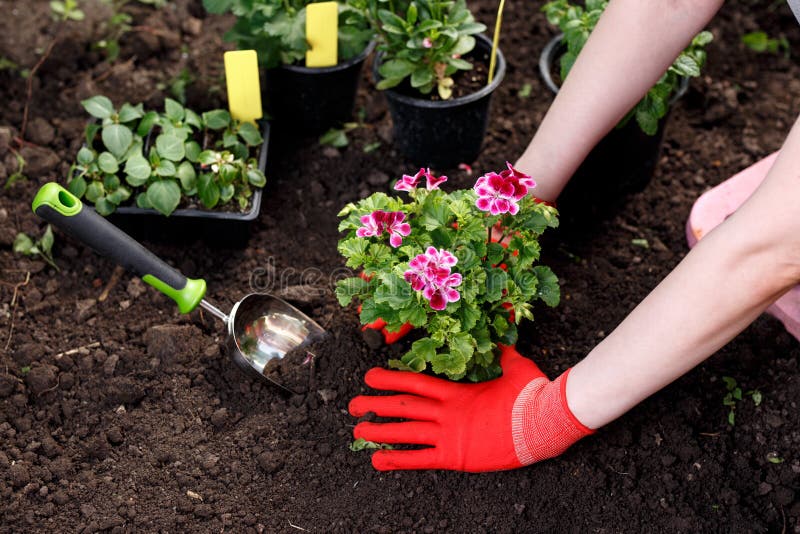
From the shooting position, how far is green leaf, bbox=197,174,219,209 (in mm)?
1919

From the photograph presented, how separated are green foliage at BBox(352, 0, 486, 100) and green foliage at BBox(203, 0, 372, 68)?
7 centimetres

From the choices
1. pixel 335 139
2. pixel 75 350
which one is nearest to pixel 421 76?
pixel 335 139

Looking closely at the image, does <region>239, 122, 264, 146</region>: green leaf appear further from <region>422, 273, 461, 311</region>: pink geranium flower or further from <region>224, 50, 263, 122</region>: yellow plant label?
<region>422, 273, 461, 311</region>: pink geranium flower

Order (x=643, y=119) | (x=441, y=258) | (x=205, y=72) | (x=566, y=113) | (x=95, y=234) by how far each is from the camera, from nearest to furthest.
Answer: (x=441, y=258), (x=95, y=234), (x=566, y=113), (x=643, y=119), (x=205, y=72)

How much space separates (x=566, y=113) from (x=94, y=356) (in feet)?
3.83

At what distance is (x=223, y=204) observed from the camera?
1.99 m

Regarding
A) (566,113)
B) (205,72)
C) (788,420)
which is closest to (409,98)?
(566,113)

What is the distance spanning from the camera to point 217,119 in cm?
202

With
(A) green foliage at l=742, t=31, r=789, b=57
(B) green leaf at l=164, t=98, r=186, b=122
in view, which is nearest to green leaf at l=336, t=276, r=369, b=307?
(B) green leaf at l=164, t=98, r=186, b=122

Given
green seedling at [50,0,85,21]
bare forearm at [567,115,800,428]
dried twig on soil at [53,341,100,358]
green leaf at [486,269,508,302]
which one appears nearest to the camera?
bare forearm at [567,115,800,428]

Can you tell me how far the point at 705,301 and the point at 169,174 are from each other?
1.19 metres

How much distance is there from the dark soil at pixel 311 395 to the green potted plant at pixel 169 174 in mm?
111

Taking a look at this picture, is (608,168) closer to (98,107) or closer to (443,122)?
(443,122)

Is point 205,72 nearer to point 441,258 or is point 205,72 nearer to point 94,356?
point 94,356
